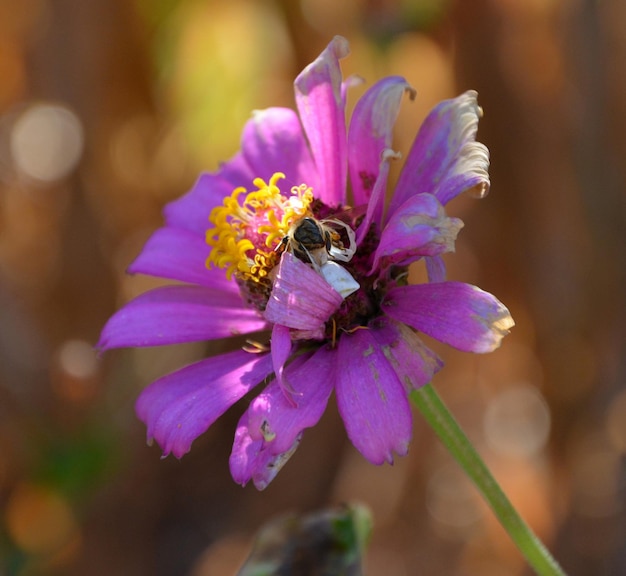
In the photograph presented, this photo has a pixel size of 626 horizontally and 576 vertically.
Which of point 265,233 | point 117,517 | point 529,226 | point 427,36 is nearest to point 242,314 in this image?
point 265,233

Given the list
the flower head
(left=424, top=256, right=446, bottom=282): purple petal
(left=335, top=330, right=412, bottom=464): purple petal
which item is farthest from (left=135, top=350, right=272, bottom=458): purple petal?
(left=424, top=256, right=446, bottom=282): purple petal

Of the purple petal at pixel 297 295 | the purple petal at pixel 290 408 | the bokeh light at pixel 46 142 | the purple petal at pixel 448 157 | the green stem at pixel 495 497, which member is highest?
the bokeh light at pixel 46 142

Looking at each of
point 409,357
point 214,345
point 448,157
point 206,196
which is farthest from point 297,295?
point 214,345

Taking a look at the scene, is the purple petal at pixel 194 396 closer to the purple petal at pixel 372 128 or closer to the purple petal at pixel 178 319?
the purple petal at pixel 178 319

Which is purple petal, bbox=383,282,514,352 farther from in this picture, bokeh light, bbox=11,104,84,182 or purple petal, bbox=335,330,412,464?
bokeh light, bbox=11,104,84,182

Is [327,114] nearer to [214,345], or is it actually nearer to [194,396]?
[194,396]

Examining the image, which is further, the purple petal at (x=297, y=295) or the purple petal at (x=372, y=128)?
the purple petal at (x=372, y=128)

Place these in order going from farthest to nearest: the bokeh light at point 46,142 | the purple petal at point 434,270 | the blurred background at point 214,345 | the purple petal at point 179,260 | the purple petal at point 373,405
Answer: the bokeh light at point 46,142 → the blurred background at point 214,345 → the purple petal at point 179,260 → the purple petal at point 434,270 → the purple petal at point 373,405

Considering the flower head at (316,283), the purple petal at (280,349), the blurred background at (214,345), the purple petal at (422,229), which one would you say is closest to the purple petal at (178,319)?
the flower head at (316,283)
